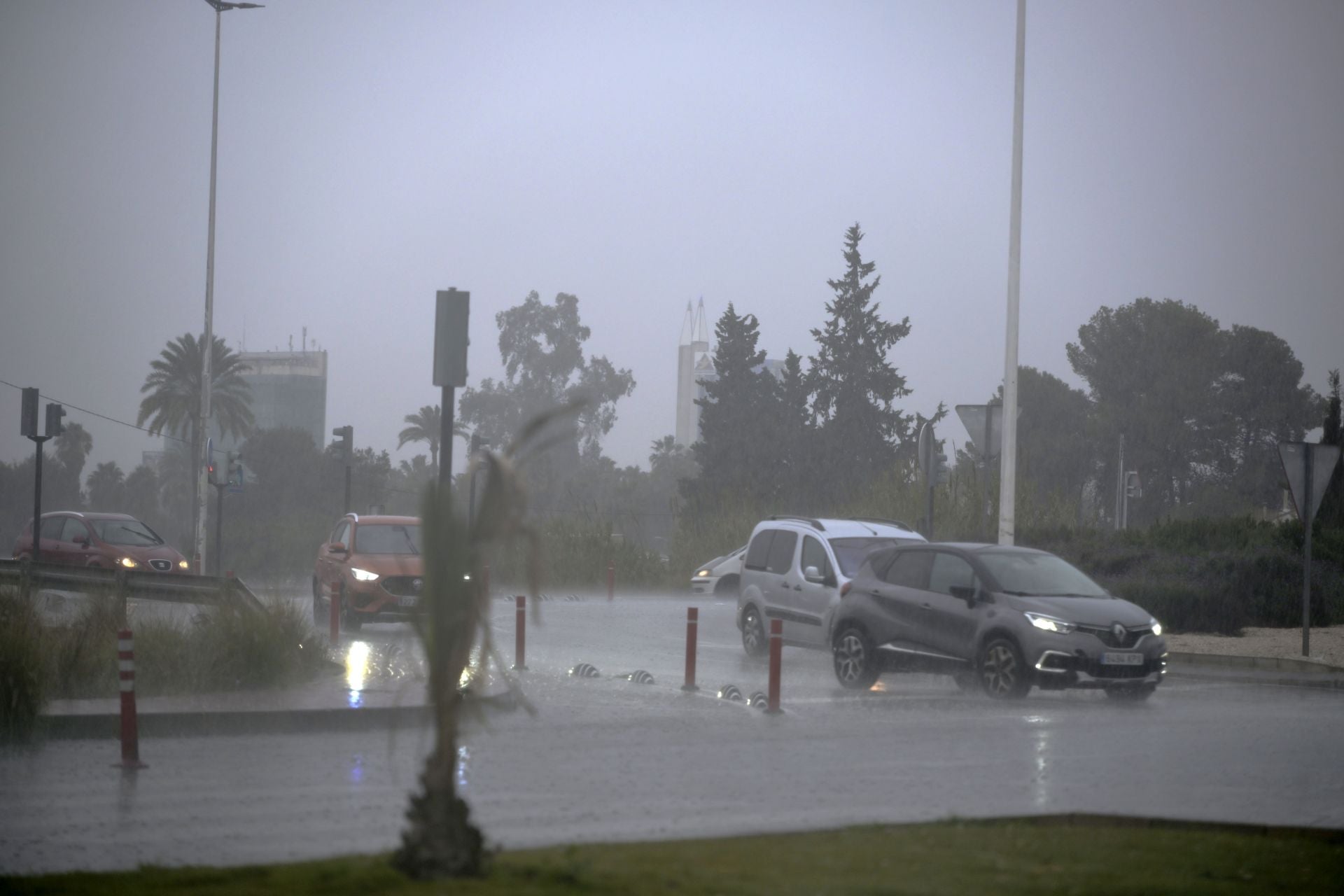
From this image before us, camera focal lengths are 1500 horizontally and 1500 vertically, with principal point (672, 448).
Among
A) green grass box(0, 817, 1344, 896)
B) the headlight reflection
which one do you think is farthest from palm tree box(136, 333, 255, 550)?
green grass box(0, 817, 1344, 896)

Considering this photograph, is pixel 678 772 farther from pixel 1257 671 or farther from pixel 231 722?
pixel 1257 671

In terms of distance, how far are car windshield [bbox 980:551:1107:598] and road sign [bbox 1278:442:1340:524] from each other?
15.9 ft

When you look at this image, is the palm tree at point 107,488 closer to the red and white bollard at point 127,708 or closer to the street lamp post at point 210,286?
the street lamp post at point 210,286

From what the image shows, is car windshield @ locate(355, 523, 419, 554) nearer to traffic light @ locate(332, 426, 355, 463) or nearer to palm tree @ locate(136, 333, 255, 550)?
traffic light @ locate(332, 426, 355, 463)

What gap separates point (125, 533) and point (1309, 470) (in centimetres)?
2229

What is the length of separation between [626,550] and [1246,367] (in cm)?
4376

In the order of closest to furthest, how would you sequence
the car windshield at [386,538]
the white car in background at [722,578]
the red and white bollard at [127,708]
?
1. the red and white bollard at [127,708]
2. the car windshield at [386,538]
3. the white car in background at [722,578]

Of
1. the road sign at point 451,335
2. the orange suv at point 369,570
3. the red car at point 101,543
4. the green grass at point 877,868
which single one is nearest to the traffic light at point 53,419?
the red car at point 101,543

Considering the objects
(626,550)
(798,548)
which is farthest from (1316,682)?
(626,550)

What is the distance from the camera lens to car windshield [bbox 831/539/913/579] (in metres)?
19.0

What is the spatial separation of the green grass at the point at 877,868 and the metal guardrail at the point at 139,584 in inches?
359

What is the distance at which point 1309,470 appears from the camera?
19344mm

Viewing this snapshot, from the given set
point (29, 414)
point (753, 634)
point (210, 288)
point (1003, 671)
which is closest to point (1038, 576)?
point (1003, 671)

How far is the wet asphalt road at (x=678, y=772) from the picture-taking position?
7891mm
